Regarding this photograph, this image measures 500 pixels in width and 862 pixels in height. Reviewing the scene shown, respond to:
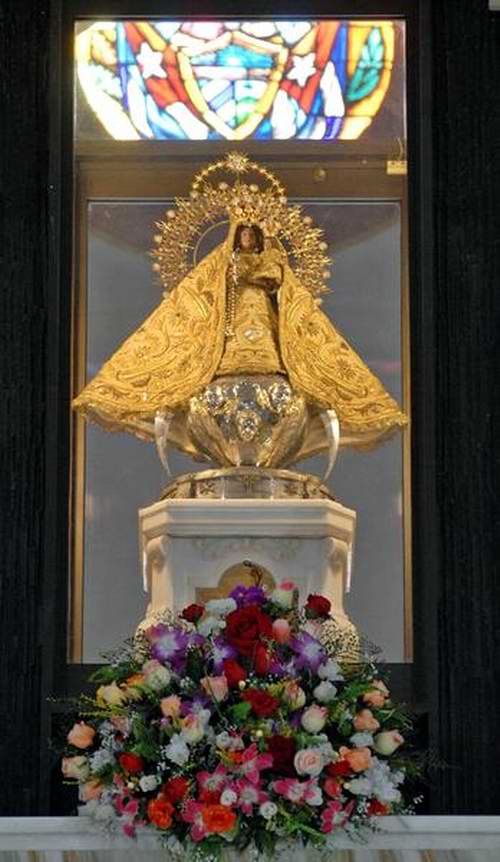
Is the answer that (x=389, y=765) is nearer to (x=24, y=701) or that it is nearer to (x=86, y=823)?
(x=86, y=823)


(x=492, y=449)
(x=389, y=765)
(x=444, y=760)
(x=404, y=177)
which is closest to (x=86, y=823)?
(x=389, y=765)

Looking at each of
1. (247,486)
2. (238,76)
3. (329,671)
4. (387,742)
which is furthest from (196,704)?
(238,76)

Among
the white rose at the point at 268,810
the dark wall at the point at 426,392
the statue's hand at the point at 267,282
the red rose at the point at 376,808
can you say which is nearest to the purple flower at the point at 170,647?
the white rose at the point at 268,810

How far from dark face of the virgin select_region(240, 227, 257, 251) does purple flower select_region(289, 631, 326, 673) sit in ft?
4.76

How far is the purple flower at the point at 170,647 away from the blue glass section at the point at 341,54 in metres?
1.79

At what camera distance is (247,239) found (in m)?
6.62

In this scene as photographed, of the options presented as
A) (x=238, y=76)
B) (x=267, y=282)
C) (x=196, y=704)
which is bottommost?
(x=196, y=704)

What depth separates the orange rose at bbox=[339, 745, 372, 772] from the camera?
17.4 feet

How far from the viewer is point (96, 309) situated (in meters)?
6.56

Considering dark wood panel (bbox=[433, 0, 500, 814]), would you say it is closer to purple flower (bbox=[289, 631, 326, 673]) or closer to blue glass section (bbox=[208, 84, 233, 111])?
blue glass section (bbox=[208, 84, 233, 111])

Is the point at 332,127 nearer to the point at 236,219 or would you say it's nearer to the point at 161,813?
the point at 236,219

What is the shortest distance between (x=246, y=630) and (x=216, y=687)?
145 mm

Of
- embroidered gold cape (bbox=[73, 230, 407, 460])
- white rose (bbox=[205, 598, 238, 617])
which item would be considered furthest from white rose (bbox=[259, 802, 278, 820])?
embroidered gold cape (bbox=[73, 230, 407, 460])

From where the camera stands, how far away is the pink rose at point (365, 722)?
5371 millimetres
